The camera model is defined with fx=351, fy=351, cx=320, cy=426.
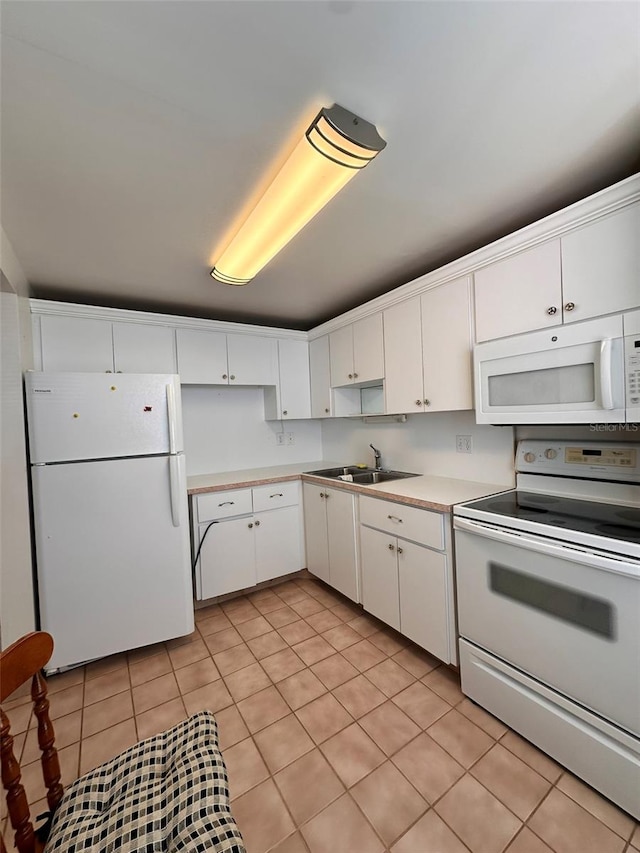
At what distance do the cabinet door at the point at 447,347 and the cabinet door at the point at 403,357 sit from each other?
2.2 inches

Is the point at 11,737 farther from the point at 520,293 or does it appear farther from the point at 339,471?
the point at 339,471

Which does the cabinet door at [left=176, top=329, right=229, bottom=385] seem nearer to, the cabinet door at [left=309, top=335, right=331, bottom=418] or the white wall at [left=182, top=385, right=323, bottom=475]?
the white wall at [left=182, top=385, right=323, bottom=475]

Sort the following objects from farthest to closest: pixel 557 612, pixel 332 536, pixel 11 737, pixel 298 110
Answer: pixel 332 536, pixel 557 612, pixel 298 110, pixel 11 737

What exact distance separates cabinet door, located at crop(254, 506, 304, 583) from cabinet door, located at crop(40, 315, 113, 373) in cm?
160

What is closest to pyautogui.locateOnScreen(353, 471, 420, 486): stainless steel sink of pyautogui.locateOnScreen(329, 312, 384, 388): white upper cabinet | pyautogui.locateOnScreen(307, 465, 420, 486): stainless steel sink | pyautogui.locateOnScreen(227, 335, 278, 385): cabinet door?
pyautogui.locateOnScreen(307, 465, 420, 486): stainless steel sink

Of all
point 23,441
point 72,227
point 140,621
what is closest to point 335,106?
point 72,227

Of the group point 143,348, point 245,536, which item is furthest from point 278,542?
point 143,348

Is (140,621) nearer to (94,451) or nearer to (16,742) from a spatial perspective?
(16,742)

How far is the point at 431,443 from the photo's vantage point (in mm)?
2562

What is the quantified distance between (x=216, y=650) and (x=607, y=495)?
231 centimetres

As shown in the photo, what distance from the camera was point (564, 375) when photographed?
1.50m

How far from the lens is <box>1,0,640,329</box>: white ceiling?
84 centimetres

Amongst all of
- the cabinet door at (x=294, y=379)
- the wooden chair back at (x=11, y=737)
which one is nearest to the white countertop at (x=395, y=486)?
the cabinet door at (x=294, y=379)

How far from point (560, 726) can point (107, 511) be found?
2.32 metres
